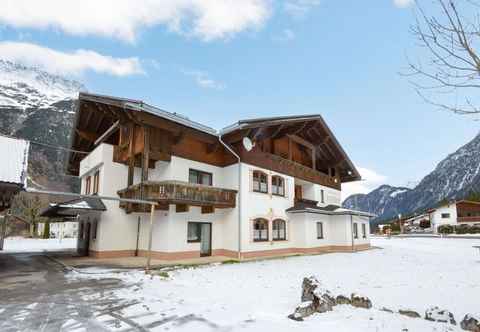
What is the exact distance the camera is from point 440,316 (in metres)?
5.51

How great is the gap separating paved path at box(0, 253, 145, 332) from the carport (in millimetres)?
4601

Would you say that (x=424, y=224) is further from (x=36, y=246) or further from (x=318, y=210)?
(x=36, y=246)

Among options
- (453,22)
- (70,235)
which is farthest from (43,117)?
(453,22)

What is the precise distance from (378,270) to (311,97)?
42.6 ft

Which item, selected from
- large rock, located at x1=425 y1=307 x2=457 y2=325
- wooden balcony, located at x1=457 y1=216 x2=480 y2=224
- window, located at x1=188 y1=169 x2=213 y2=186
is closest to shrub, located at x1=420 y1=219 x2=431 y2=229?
wooden balcony, located at x1=457 y1=216 x2=480 y2=224

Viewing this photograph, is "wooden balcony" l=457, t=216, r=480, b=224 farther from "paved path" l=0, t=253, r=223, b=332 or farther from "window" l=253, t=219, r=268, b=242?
"paved path" l=0, t=253, r=223, b=332

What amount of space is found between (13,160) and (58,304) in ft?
17.8

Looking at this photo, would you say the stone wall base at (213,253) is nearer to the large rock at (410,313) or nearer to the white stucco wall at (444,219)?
the large rock at (410,313)

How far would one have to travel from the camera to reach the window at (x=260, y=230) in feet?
62.0

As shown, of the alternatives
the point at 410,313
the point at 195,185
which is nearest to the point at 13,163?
the point at 195,185

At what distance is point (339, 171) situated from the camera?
30.0m

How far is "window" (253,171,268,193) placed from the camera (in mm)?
19469

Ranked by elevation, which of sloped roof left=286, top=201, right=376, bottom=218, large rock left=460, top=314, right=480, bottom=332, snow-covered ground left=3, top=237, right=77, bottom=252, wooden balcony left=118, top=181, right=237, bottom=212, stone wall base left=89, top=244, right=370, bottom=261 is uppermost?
wooden balcony left=118, top=181, right=237, bottom=212

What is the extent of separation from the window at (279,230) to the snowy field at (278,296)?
24.4ft
